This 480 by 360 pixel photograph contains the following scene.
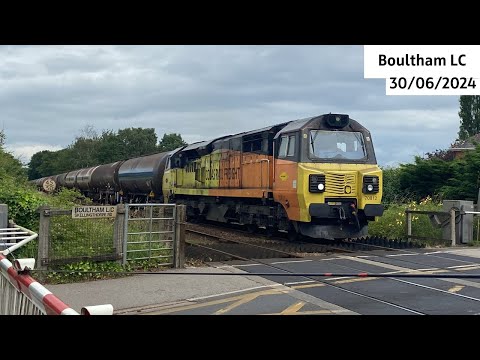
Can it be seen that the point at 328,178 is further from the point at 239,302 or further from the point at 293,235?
the point at 239,302

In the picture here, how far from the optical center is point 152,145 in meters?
66.6

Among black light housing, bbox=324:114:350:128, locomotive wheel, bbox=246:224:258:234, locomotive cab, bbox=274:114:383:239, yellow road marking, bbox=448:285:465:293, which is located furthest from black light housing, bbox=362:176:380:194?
yellow road marking, bbox=448:285:465:293

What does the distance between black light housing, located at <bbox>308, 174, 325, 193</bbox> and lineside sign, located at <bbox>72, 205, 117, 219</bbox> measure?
20.0 ft

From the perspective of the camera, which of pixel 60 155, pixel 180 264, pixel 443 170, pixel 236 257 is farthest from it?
pixel 60 155

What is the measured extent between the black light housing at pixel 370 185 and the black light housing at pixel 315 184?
1.29 m

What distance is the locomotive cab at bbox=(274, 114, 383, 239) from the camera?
15.1m

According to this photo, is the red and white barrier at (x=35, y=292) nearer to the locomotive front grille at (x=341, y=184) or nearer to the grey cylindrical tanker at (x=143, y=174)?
the locomotive front grille at (x=341, y=184)

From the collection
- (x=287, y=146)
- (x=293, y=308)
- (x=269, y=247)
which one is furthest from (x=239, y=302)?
(x=287, y=146)

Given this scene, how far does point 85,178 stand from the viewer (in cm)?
4156

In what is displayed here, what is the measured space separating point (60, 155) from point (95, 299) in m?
68.6

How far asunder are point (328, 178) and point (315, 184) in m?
0.47

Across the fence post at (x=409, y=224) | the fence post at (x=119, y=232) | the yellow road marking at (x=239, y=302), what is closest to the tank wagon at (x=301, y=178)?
the fence post at (x=409, y=224)

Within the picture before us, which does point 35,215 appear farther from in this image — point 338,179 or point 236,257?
point 338,179
